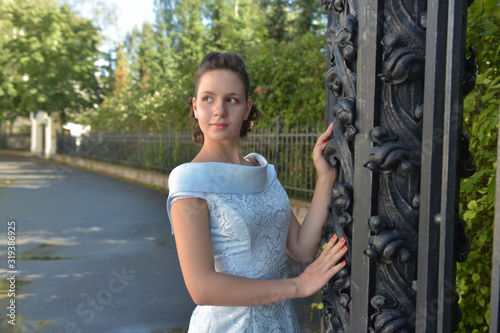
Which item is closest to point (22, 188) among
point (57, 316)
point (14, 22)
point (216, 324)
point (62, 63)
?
point (57, 316)

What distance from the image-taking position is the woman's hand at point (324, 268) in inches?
44.4

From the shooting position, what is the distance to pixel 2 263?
555cm

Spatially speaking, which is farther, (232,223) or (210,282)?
(232,223)

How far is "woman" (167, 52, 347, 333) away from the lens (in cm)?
137

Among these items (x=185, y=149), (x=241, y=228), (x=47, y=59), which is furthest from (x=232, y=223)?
(x=47, y=59)

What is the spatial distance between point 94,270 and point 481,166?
4.47m

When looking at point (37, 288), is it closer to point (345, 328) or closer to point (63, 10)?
point (345, 328)

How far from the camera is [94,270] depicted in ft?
17.7

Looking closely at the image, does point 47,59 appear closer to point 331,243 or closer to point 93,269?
point 93,269

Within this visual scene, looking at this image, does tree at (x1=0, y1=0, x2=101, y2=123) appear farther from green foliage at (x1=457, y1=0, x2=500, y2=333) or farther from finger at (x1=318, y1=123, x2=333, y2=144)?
finger at (x1=318, y1=123, x2=333, y2=144)

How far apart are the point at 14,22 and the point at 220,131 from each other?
111 feet

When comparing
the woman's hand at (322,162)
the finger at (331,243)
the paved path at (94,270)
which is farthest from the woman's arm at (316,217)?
the paved path at (94,270)

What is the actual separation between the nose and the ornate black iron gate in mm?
555

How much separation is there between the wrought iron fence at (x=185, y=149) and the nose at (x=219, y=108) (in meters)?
5.39
